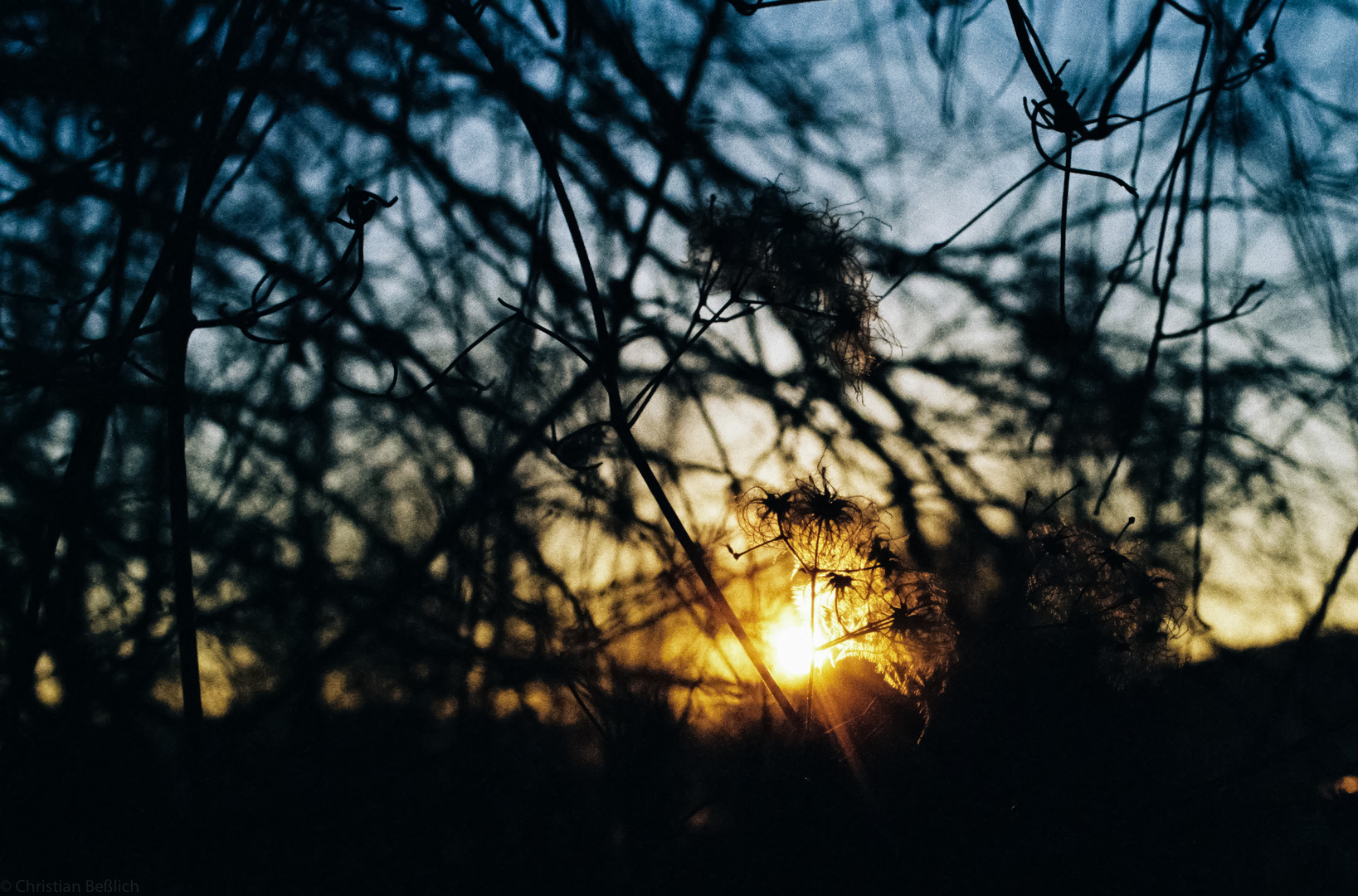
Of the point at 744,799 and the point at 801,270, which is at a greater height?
the point at 801,270

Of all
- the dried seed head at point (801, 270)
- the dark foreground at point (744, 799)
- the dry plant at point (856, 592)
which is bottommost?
the dark foreground at point (744, 799)

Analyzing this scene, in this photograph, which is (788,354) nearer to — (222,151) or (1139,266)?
(1139,266)

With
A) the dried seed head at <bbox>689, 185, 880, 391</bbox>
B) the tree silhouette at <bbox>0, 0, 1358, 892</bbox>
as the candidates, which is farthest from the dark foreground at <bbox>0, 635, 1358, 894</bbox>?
the dried seed head at <bbox>689, 185, 880, 391</bbox>

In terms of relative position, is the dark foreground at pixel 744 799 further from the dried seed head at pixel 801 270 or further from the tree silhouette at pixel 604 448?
the dried seed head at pixel 801 270

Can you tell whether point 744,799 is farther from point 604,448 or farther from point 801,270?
point 801,270

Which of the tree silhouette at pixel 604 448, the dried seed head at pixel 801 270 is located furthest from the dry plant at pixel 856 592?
the dried seed head at pixel 801 270

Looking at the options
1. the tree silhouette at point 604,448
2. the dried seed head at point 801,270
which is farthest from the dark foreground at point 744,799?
the dried seed head at point 801,270

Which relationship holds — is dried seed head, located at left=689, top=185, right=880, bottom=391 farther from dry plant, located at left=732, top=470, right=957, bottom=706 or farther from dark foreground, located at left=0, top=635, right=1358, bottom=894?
dark foreground, located at left=0, top=635, right=1358, bottom=894

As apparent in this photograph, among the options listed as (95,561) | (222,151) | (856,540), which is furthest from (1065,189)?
(95,561)

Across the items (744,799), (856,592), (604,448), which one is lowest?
(744,799)

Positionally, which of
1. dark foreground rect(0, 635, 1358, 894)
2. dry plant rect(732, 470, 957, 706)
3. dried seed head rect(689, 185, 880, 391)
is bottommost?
dark foreground rect(0, 635, 1358, 894)

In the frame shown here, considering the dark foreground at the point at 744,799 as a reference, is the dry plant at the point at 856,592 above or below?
above

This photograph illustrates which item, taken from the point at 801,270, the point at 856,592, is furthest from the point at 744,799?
the point at 801,270

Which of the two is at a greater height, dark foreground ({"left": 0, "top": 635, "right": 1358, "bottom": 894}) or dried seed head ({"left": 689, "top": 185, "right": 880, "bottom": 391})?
dried seed head ({"left": 689, "top": 185, "right": 880, "bottom": 391})
